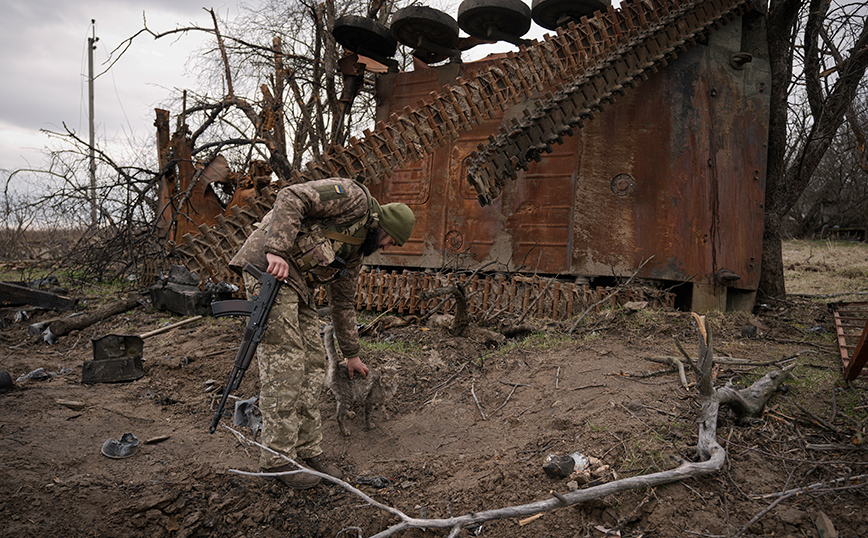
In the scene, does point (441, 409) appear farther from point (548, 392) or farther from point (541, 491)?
point (541, 491)

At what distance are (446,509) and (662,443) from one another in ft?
4.17

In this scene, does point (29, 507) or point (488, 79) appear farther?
point (488, 79)

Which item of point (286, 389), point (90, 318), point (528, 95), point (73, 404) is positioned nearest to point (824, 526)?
point (286, 389)

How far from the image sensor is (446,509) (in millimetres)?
2982

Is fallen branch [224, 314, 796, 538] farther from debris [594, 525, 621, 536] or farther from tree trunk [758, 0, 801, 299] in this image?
tree trunk [758, 0, 801, 299]

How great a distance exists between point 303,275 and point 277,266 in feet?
1.19

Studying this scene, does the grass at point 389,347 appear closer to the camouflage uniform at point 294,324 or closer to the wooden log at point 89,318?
the camouflage uniform at point 294,324

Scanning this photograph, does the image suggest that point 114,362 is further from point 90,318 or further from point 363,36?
point 363,36

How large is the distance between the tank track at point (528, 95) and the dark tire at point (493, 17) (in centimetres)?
140

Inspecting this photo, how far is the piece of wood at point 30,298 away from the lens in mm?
7992

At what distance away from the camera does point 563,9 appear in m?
7.98

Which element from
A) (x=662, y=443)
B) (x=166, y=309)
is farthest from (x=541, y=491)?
(x=166, y=309)

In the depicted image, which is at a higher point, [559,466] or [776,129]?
[776,129]

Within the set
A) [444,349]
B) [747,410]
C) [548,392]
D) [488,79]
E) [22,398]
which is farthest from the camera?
[488,79]
